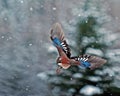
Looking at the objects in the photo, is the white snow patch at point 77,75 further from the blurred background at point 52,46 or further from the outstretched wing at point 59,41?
the outstretched wing at point 59,41

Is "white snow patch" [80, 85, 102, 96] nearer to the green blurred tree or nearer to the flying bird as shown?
the green blurred tree

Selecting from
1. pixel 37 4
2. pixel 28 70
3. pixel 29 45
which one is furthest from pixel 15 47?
pixel 37 4

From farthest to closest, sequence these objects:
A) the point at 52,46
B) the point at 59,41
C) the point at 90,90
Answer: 1. the point at 52,46
2. the point at 90,90
3. the point at 59,41

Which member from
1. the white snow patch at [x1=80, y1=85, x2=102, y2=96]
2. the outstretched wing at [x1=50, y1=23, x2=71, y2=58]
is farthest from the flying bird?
the white snow patch at [x1=80, y1=85, x2=102, y2=96]

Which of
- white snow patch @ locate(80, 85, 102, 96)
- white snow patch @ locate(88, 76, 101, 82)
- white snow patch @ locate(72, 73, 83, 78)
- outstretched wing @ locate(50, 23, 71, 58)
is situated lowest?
white snow patch @ locate(80, 85, 102, 96)

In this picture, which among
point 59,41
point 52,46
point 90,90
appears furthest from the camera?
point 52,46

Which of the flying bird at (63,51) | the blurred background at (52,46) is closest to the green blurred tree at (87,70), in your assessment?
the blurred background at (52,46)

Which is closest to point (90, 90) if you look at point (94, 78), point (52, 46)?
point (94, 78)

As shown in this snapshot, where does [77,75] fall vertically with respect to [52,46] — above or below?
below

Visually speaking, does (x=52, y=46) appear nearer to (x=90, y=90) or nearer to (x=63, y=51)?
(x=90, y=90)
